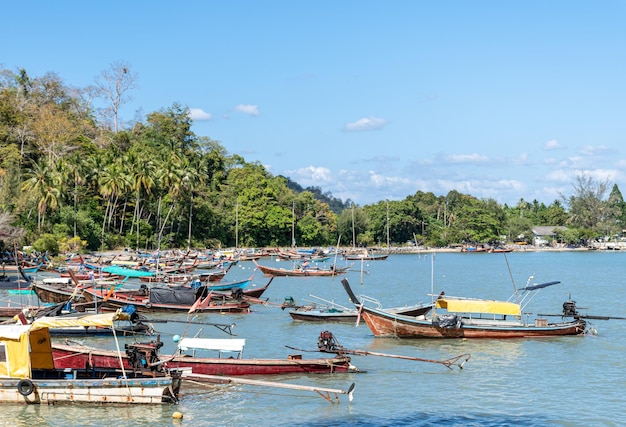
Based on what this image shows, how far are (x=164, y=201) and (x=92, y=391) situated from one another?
75.2m

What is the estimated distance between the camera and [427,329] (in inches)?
1208

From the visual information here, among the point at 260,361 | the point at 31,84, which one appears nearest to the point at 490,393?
the point at 260,361

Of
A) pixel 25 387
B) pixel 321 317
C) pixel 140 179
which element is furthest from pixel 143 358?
pixel 140 179

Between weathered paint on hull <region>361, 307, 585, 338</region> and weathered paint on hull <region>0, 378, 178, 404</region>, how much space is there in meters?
12.8

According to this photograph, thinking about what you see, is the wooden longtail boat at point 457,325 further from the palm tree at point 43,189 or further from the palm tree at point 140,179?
the palm tree at point 140,179

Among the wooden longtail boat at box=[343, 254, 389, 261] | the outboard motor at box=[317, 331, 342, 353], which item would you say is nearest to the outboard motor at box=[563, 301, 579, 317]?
the outboard motor at box=[317, 331, 342, 353]

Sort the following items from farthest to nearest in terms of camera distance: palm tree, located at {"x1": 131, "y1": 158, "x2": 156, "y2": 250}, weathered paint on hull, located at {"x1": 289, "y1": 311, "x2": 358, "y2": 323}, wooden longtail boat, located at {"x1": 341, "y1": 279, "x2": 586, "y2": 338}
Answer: palm tree, located at {"x1": 131, "y1": 158, "x2": 156, "y2": 250}, weathered paint on hull, located at {"x1": 289, "y1": 311, "x2": 358, "y2": 323}, wooden longtail boat, located at {"x1": 341, "y1": 279, "x2": 586, "y2": 338}

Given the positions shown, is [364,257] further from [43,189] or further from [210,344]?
[210,344]

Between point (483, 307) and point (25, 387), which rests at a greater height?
point (483, 307)

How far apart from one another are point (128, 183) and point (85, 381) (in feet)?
206

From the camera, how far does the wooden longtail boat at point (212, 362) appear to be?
888 inches

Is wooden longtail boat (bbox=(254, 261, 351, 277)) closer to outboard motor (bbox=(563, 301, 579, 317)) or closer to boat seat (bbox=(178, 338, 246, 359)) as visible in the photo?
outboard motor (bbox=(563, 301, 579, 317))

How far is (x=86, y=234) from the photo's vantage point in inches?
3088

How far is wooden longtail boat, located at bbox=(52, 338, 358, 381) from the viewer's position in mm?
22547
